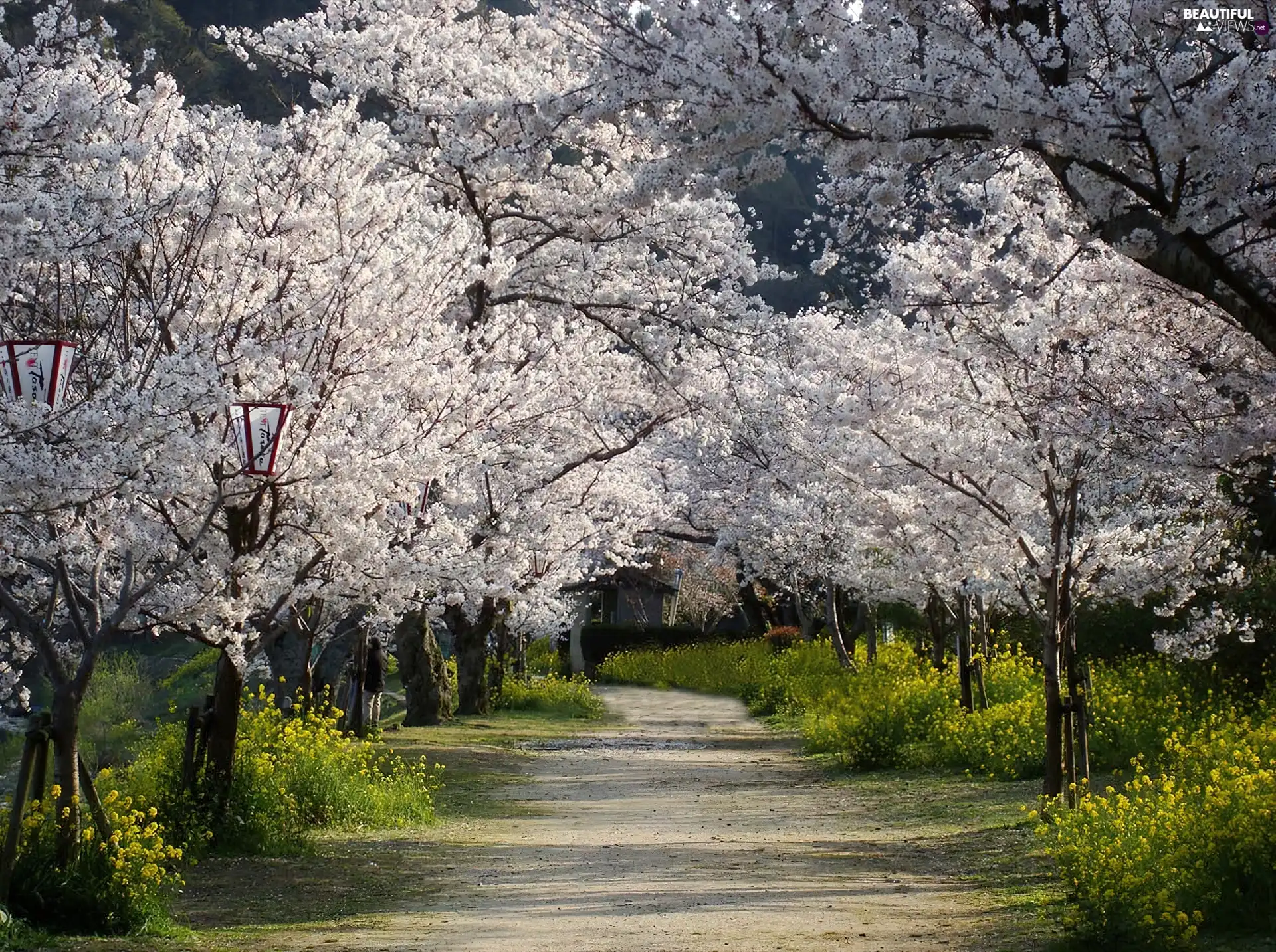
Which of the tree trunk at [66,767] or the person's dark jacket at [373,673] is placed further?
the person's dark jacket at [373,673]

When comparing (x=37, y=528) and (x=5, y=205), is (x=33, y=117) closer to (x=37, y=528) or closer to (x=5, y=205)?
(x=5, y=205)

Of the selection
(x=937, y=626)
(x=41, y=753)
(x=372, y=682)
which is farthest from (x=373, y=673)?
(x=41, y=753)

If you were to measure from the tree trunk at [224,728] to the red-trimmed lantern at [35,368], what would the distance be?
3.84 meters

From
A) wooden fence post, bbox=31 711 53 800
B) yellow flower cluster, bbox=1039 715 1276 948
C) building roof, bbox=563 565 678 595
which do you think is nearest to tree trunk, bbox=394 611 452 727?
wooden fence post, bbox=31 711 53 800

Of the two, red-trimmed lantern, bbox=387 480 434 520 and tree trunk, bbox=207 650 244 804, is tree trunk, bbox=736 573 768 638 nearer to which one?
red-trimmed lantern, bbox=387 480 434 520

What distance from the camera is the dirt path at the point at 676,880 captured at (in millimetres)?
7113

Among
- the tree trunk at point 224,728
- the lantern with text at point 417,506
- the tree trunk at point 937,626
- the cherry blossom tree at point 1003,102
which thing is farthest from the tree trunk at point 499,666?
the cherry blossom tree at point 1003,102

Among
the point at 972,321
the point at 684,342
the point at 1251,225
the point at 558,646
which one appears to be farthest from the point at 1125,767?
the point at 558,646

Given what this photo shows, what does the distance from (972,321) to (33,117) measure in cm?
612

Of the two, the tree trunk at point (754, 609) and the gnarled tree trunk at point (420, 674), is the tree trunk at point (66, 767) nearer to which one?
the gnarled tree trunk at point (420, 674)

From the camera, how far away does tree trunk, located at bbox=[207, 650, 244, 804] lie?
10.3m

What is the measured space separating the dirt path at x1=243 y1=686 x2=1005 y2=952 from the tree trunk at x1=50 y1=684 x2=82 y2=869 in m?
1.16

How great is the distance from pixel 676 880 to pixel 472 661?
18.0 metres

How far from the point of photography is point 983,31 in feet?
18.0
